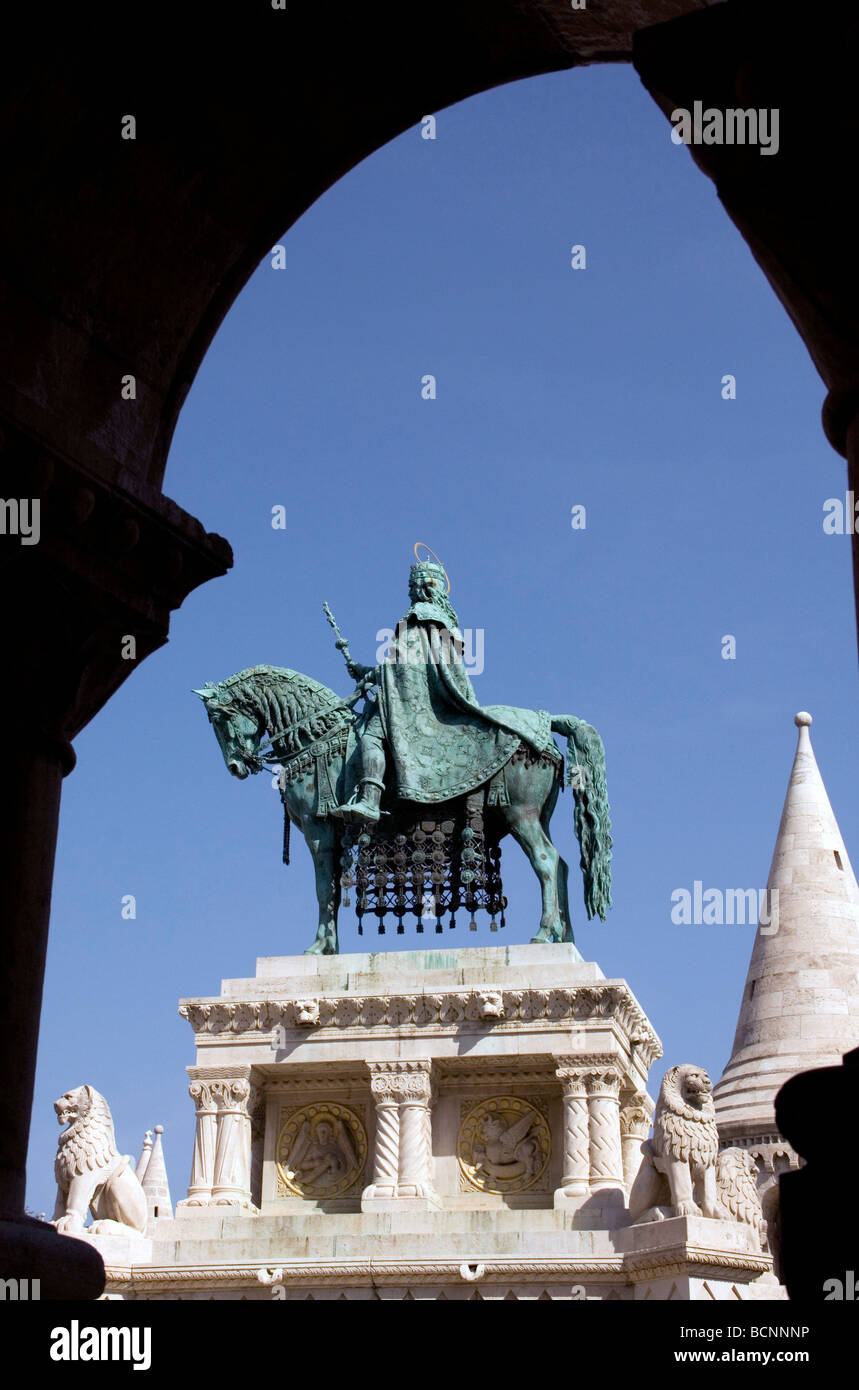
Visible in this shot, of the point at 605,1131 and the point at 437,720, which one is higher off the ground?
the point at 437,720

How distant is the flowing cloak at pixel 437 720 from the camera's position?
22531mm

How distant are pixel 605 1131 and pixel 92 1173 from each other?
5.41 m

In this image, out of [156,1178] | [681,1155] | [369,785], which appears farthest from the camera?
[156,1178]

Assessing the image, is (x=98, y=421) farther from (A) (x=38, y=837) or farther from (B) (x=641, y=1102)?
(B) (x=641, y=1102)

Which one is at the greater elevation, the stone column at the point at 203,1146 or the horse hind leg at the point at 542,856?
the horse hind leg at the point at 542,856

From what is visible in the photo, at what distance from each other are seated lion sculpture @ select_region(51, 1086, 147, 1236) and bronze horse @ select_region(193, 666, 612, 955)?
3.83 metres

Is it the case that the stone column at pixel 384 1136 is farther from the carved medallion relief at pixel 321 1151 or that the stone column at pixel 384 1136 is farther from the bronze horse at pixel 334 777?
the bronze horse at pixel 334 777

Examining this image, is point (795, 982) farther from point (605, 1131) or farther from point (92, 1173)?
point (92, 1173)

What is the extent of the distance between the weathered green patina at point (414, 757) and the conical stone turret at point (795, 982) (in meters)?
6.84

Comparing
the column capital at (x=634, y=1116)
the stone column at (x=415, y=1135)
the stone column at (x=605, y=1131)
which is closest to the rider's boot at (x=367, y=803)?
the stone column at (x=415, y=1135)

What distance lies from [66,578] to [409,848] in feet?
55.4

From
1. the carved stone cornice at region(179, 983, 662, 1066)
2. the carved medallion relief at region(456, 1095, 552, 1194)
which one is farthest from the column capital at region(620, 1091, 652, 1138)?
the carved medallion relief at region(456, 1095, 552, 1194)

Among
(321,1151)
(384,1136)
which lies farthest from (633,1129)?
(321,1151)

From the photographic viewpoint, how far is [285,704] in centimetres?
2336
